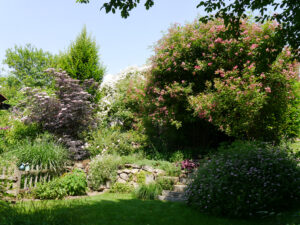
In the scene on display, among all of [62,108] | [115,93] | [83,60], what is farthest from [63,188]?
[83,60]

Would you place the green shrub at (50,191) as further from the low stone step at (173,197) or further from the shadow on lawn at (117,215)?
the low stone step at (173,197)

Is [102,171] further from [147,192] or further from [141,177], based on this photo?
[147,192]

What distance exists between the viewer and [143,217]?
5.14 m

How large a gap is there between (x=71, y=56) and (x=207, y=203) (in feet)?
41.9

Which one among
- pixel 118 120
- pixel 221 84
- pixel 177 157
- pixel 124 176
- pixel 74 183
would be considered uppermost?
pixel 221 84

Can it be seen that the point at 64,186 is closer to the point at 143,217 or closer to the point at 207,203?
the point at 143,217

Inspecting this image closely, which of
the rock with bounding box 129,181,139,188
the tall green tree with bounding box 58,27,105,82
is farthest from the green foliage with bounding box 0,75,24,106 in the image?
the rock with bounding box 129,181,139,188

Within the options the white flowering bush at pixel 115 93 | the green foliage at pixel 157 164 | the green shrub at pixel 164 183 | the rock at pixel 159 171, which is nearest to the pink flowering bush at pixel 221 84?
the green foliage at pixel 157 164

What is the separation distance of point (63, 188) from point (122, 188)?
2.01 metres

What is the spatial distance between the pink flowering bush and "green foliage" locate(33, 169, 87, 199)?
4.06m

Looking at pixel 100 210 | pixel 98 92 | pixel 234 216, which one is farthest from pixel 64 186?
pixel 98 92

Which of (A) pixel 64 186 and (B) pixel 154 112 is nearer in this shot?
(A) pixel 64 186

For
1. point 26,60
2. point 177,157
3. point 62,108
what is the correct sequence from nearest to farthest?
point 177,157, point 62,108, point 26,60

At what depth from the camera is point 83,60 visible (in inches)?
589
